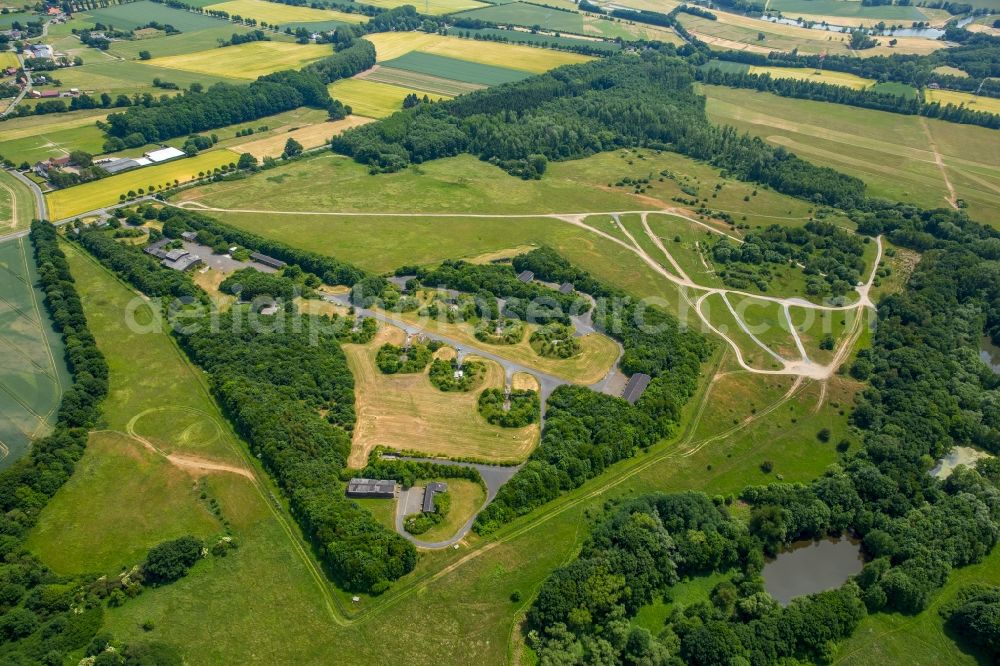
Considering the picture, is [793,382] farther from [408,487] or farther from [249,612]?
[249,612]

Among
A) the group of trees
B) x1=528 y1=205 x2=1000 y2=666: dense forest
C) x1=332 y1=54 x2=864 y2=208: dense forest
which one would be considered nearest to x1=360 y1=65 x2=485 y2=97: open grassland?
x1=332 y1=54 x2=864 y2=208: dense forest

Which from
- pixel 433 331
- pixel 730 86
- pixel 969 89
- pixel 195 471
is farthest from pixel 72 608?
pixel 969 89

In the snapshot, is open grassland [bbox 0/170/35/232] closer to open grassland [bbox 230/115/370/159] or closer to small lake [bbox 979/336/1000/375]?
open grassland [bbox 230/115/370/159]

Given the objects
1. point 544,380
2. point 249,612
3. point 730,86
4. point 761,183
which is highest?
point 730,86

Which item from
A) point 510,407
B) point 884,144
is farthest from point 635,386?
point 884,144

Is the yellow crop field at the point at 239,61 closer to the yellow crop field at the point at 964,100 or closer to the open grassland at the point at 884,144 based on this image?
the open grassland at the point at 884,144

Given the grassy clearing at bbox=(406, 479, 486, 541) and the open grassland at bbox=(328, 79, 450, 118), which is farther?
the open grassland at bbox=(328, 79, 450, 118)

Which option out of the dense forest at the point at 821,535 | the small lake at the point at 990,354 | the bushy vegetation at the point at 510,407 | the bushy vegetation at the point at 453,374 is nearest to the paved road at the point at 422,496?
the bushy vegetation at the point at 510,407
